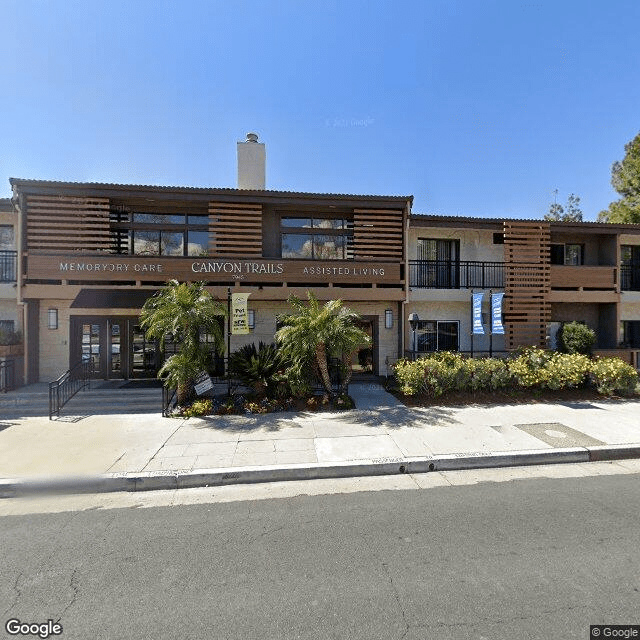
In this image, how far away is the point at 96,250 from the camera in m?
10.4

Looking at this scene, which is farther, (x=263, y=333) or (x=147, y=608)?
(x=263, y=333)

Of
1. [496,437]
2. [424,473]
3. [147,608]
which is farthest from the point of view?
[496,437]

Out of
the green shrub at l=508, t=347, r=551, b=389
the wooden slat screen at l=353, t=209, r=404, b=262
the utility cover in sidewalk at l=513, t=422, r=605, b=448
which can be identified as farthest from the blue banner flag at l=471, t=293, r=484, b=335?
the utility cover in sidewalk at l=513, t=422, r=605, b=448

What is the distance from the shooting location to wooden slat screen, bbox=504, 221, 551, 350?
1232cm

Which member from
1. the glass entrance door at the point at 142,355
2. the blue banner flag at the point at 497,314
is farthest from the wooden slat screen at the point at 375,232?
the glass entrance door at the point at 142,355

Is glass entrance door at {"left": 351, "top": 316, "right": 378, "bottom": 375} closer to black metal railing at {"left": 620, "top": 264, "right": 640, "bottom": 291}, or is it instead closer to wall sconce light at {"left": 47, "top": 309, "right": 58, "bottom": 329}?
wall sconce light at {"left": 47, "top": 309, "right": 58, "bottom": 329}

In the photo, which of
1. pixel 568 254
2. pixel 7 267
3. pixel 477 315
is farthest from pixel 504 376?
pixel 7 267

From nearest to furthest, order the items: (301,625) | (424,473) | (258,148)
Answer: (301,625) < (424,473) < (258,148)

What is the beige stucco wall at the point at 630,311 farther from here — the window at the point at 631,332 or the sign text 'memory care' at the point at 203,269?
the sign text 'memory care' at the point at 203,269

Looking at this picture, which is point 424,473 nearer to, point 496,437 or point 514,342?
point 496,437

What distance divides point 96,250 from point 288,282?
6.32 m

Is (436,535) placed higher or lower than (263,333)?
lower

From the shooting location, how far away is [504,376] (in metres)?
9.10

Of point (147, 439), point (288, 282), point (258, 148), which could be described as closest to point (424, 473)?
point (147, 439)
